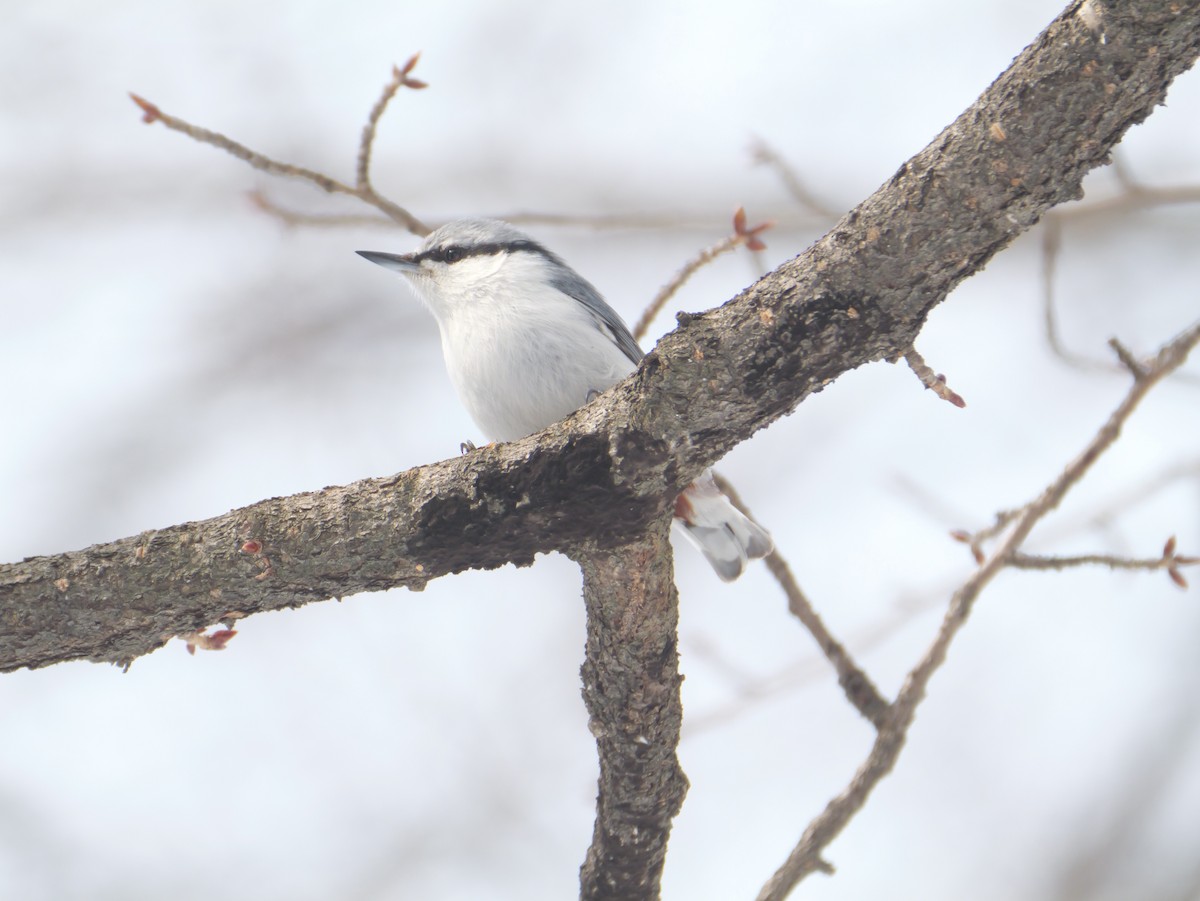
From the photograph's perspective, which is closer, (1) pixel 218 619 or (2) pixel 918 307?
(2) pixel 918 307

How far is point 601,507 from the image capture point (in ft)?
6.60

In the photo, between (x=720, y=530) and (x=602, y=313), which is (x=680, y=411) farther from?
(x=602, y=313)

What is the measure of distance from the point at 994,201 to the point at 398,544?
50.2 inches

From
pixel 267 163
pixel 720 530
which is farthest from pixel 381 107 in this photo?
pixel 720 530

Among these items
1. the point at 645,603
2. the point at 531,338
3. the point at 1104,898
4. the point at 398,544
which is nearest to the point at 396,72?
the point at 531,338

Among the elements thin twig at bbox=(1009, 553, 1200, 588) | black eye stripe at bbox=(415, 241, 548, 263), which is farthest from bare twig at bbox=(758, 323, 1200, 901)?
black eye stripe at bbox=(415, 241, 548, 263)

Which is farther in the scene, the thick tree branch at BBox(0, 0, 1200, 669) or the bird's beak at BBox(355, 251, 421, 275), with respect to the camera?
the bird's beak at BBox(355, 251, 421, 275)

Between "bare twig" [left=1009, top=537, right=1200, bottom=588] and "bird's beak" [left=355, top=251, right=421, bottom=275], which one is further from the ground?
"bird's beak" [left=355, top=251, right=421, bottom=275]

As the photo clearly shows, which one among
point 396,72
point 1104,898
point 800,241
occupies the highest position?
point 800,241

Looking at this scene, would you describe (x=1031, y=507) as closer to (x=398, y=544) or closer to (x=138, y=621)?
(x=398, y=544)

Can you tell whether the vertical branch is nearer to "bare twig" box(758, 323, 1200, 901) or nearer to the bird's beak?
"bare twig" box(758, 323, 1200, 901)

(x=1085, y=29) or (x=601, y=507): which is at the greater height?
(x=601, y=507)

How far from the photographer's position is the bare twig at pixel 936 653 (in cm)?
271

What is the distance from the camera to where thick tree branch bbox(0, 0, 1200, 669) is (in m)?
1.48
